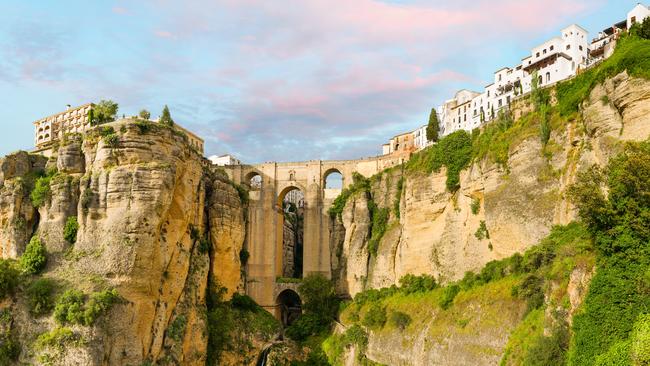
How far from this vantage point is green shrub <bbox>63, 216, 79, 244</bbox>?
130 ft

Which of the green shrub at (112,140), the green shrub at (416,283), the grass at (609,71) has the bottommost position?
the green shrub at (416,283)

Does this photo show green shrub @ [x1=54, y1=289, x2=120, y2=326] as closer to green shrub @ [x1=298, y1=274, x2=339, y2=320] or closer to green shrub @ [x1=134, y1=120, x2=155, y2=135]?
green shrub @ [x1=134, y1=120, x2=155, y2=135]

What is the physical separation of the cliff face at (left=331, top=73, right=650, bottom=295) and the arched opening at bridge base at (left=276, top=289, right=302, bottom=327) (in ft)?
20.0

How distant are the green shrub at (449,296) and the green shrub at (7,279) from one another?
26844 mm

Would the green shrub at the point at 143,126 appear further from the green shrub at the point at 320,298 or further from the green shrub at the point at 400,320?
the green shrub at the point at 320,298

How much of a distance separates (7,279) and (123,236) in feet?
22.4

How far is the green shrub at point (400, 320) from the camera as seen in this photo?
46031mm

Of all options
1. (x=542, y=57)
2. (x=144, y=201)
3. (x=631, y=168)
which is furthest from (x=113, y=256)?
(x=542, y=57)

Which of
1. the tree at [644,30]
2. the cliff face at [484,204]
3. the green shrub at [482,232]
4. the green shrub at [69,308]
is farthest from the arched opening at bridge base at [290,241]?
the tree at [644,30]

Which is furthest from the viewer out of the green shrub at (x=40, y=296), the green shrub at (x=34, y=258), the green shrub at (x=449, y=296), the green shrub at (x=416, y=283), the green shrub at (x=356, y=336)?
the green shrub at (x=356, y=336)

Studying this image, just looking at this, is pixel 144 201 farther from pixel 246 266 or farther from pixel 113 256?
pixel 246 266

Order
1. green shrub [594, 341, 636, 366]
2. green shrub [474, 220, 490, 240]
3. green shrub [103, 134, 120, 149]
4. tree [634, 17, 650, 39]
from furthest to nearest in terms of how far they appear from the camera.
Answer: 1. green shrub [474, 220, 490, 240]
2. green shrub [103, 134, 120, 149]
3. tree [634, 17, 650, 39]
4. green shrub [594, 341, 636, 366]

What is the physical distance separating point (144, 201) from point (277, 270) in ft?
76.7

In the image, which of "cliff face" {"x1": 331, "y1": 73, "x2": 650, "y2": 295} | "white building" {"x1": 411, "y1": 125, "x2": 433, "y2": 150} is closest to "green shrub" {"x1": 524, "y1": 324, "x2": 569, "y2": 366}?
"cliff face" {"x1": 331, "y1": 73, "x2": 650, "y2": 295}
